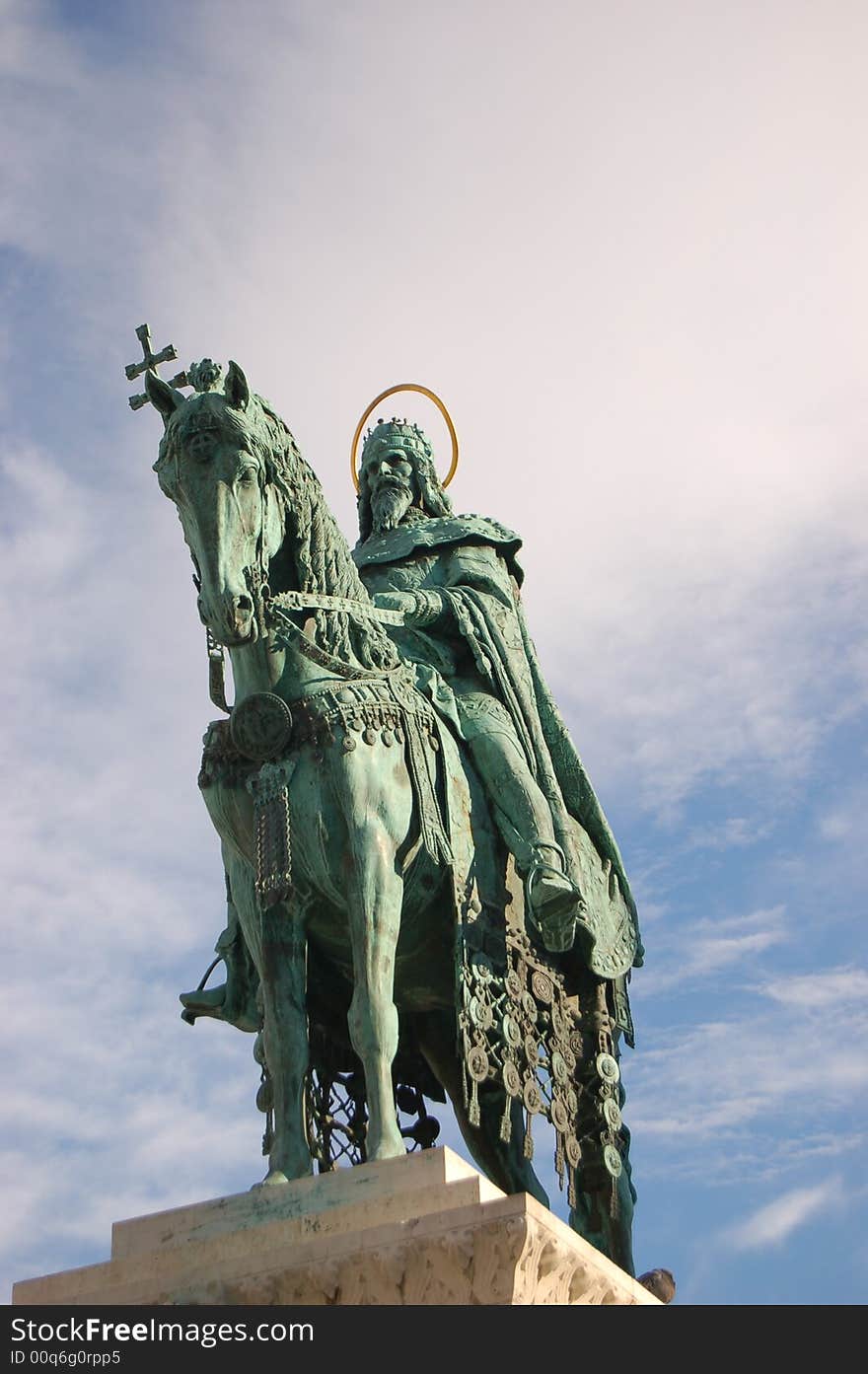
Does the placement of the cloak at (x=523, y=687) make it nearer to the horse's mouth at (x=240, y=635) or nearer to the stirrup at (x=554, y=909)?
the stirrup at (x=554, y=909)

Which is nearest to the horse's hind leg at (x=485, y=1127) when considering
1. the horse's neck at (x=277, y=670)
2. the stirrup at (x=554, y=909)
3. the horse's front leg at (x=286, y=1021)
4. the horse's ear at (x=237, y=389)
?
the stirrup at (x=554, y=909)

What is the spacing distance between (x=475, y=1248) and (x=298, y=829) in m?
2.43

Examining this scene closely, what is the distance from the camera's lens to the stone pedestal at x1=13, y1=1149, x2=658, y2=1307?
9.11m

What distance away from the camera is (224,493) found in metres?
10.7

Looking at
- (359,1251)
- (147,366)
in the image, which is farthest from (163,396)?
(359,1251)

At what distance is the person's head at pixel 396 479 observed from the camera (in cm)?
1345

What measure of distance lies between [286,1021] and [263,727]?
1.44 meters

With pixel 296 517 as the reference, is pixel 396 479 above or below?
above

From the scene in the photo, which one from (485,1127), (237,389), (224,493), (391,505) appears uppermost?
(391,505)

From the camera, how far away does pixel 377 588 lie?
12.9m

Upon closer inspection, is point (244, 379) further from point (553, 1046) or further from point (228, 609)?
point (553, 1046)

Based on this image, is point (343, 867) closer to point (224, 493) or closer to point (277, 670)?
point (277, 670)

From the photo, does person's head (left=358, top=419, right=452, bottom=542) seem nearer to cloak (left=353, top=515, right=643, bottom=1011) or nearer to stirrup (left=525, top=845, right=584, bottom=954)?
cloak (left=353, top=515, right=643, bottom=1011)
